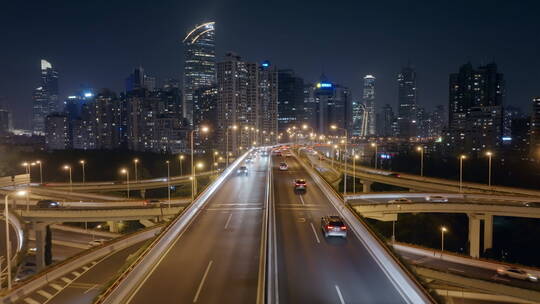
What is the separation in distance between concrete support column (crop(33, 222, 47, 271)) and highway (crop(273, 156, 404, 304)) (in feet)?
84.1

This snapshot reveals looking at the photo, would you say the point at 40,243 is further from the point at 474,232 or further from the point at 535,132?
the point at 535,132

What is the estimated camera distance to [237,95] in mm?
172250

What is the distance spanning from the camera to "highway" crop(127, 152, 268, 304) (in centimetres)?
1439

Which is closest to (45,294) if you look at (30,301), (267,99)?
(30,301)

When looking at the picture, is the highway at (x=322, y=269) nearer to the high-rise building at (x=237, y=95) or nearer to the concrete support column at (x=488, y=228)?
the concrete support column at (x=488, y=228)

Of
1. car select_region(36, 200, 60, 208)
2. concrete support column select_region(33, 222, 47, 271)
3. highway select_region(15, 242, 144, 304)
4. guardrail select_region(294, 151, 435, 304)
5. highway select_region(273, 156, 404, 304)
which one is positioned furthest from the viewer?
car select_region(36, 200, 60, 208)

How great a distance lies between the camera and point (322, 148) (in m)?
134

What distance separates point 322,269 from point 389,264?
2671 millimetres

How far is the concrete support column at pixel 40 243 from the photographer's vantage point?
39.9 metres

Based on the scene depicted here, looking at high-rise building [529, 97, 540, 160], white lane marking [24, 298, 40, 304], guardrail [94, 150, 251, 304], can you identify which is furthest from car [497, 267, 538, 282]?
high-rise building [529, 97, 540, 160]

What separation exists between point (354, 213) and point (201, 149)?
173m

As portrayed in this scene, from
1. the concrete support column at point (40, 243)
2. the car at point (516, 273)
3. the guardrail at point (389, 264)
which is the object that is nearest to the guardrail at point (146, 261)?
the guardrail at point (389, 264)

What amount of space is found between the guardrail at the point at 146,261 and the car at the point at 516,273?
69.5ft

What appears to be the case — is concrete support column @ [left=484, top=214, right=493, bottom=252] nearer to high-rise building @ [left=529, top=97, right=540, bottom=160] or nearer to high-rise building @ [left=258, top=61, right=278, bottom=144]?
high-rise building @ [left=529, top=97, right=540, bottom=160]
